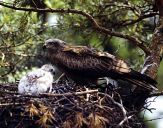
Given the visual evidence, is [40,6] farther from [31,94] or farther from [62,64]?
[31,94]

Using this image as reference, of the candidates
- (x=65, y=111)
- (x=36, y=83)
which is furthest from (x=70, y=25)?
(x=65, y=111)

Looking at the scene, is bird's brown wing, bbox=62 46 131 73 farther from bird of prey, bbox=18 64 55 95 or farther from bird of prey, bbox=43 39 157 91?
bird of prey, bbox=18 64 55 95

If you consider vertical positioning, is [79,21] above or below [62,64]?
above

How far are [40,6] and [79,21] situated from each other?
1.11 m

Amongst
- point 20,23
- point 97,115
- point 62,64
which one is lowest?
point 97,115

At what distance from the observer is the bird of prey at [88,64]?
9.17 meters

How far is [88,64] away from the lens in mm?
9305

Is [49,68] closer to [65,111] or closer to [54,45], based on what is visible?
[54,45]

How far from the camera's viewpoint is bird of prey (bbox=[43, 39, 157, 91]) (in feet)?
30.1

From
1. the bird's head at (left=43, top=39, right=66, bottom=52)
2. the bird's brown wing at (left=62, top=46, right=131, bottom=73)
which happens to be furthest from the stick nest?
the bird's head at (left=43, top=39, right=66, bottom=52)

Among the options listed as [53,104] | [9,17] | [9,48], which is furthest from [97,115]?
[9,17]

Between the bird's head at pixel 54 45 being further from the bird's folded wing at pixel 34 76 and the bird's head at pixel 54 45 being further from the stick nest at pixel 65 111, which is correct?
the stick nest at pixel 65 111

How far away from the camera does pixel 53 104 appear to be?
790 centimetres

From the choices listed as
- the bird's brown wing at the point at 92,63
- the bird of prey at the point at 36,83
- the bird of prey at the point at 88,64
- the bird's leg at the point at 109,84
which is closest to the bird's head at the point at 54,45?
the bird of prey at the point at 88,64
